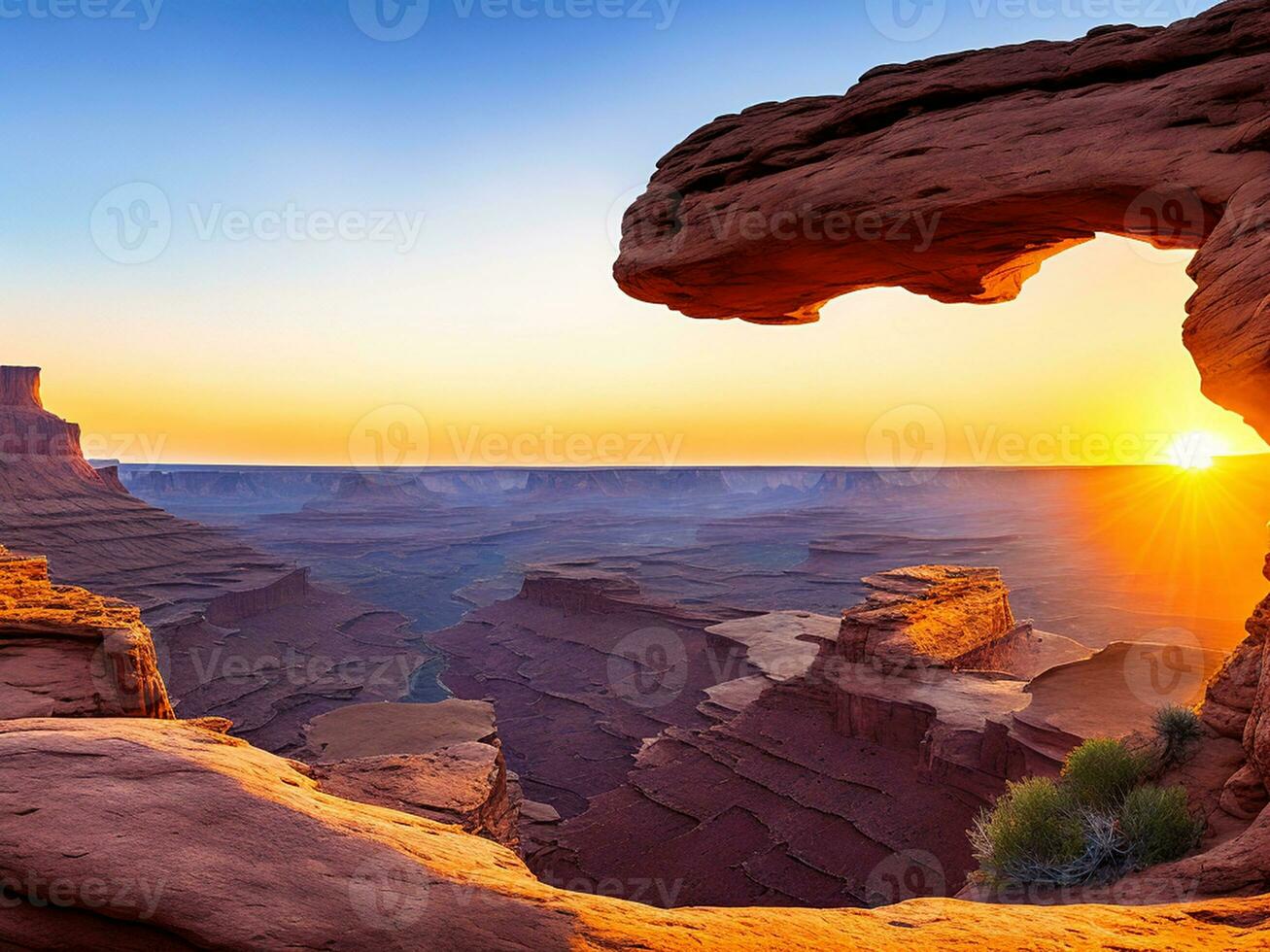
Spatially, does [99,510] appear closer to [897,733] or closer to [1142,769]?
[897,733]

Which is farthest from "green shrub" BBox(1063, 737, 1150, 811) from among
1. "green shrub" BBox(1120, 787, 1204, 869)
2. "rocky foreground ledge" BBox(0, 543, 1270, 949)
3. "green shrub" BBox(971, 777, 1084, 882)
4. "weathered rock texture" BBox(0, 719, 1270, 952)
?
"weathered rock texture" BBox(0, 719, 1270, 952)

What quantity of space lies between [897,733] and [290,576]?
205 feet

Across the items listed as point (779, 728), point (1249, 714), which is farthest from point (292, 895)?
point (779, 728)

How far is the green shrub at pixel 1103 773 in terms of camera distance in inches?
374

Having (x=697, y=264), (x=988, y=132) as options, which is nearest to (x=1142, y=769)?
(x=988, y=132)

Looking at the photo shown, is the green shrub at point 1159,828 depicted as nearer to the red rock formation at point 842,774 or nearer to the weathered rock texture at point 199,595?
the red rock formation at point 842,774

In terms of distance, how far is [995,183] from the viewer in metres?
8.71

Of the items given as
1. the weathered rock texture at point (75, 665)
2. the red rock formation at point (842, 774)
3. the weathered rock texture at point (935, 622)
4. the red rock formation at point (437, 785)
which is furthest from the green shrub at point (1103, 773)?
the weathered rock texture at point (75, 665)

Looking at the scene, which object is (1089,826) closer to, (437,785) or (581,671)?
(437,785)

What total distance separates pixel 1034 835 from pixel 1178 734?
2442 mm

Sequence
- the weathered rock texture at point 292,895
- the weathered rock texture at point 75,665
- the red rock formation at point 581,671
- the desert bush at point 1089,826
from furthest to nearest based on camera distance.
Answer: the red rock formation at point 581,671
the weathered rock texture at point 75,665
the desert bush at point 1089,826
the weathered rock texture at point 292,895

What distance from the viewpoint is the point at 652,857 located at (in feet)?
67.9

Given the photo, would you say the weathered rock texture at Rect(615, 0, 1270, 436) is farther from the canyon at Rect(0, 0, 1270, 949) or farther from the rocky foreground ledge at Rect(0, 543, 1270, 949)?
the rocky foreground ledge at Rect(0, 543, 1270, 949)

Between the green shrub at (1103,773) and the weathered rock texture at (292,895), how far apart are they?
13.6ft
